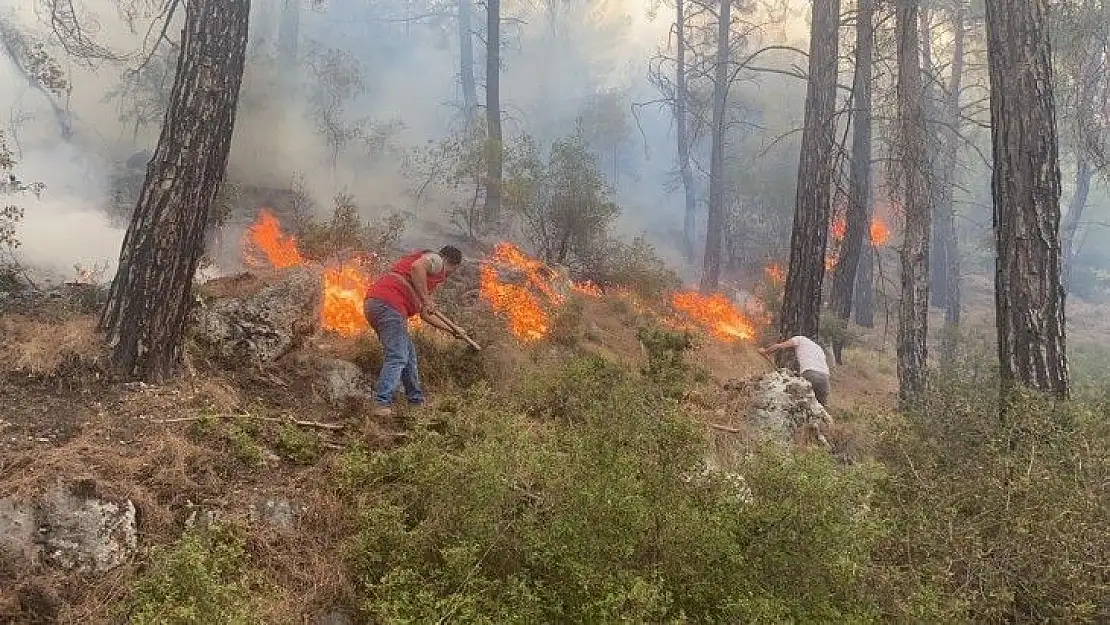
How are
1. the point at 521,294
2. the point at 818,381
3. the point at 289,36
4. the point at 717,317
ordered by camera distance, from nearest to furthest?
the point at 818,381 < the point at 521,294 < the point at 717,317 < the point at 289,36

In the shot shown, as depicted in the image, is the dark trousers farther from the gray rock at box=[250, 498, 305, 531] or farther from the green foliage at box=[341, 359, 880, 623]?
the gray rock at box=[250, 498, 305, 531]

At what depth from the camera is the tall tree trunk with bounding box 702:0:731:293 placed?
1733 cm

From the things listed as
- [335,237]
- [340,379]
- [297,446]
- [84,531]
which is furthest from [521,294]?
[84,531]

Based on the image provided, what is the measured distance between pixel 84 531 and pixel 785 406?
494 cm

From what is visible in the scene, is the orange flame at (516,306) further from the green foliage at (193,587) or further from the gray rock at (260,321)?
the green foliage at (193,587)

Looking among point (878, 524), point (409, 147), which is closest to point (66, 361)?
point (878, 524)

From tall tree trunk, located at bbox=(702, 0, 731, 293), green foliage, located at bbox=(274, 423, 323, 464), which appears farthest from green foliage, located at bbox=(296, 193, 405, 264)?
tall tree trunk, located at bbox=(702, 0, 731, 293)

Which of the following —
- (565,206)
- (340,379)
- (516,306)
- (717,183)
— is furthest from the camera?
(717,183)

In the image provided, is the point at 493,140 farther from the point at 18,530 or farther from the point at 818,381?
the point at 18,530

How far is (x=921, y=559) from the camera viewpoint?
139 inches

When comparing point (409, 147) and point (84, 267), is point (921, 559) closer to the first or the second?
point (84, 267)

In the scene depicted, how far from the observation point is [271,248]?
9.98 meters

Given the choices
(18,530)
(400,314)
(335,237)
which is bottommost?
(18,530)

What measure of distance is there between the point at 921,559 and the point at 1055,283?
9.04 ft
